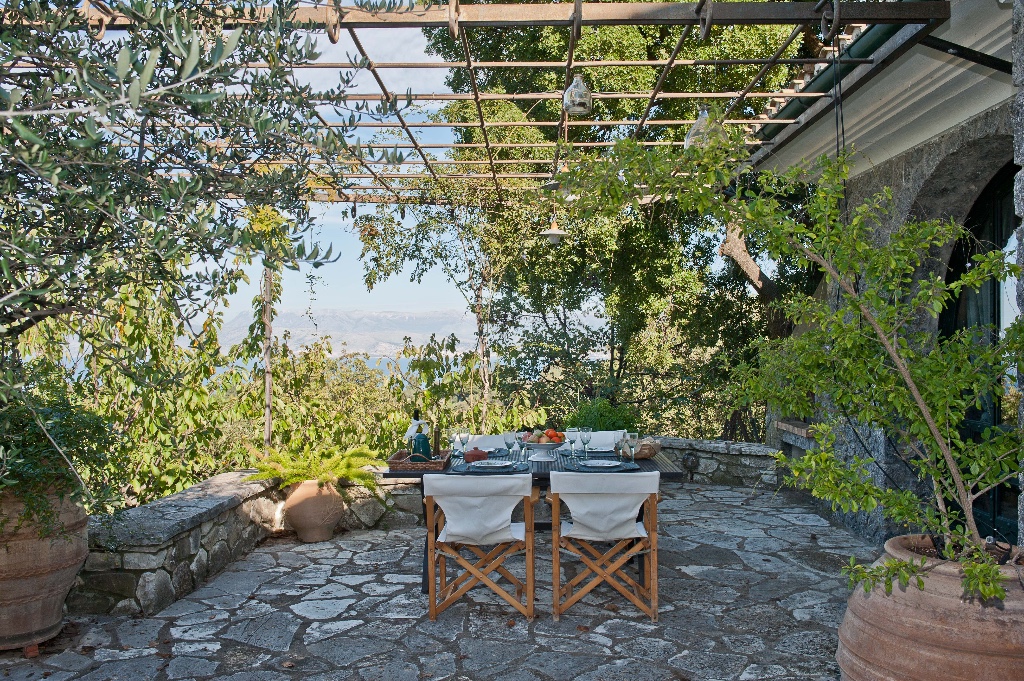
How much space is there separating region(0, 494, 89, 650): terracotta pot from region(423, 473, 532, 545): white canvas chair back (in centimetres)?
167

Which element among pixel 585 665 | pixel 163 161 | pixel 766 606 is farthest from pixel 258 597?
pixel 163 161

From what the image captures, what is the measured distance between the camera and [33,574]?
3619 millimetres

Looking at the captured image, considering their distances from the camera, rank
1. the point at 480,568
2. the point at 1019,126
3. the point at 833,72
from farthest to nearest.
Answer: the point at 833,72, the point at 480,568, the point at 1019,126

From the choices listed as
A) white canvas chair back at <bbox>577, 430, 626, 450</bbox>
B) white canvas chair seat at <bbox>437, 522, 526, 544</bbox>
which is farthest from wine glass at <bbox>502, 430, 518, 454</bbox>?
white canvas chair seat at <bbox>437, 522, 526, 544</bbox>

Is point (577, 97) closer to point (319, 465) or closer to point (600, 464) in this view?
point (600, 464)

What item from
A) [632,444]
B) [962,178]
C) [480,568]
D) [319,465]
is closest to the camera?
[480,568]

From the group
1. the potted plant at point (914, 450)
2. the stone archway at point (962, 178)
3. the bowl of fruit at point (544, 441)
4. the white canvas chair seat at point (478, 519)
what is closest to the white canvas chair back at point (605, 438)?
the bowl of fruit at point (544, 441)

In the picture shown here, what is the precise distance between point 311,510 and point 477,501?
7.14ft

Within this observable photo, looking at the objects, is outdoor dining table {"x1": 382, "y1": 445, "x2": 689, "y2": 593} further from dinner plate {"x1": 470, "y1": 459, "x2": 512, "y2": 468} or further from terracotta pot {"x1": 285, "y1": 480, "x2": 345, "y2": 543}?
terracotta pot {"x1": 285, "y1": 480, "x2": 345, "y2": 543}

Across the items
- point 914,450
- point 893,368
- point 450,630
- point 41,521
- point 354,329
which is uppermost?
point 354,329

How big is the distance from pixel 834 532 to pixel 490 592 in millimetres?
2850

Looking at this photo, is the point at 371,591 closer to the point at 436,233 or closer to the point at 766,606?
the point at 766,606

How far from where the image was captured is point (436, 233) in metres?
9.75

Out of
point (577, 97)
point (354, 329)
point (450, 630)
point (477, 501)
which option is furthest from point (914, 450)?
point (354, 329)
